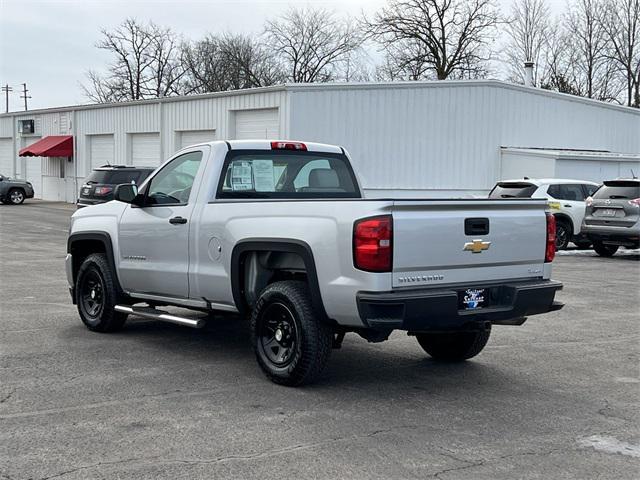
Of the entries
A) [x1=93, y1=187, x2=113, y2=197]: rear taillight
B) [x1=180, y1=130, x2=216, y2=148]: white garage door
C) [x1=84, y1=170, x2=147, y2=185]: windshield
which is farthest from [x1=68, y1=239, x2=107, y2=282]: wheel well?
[x1=180, y1=130, x2=216, y2=148]: white garage door

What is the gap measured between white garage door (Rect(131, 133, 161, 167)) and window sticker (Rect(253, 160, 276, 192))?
26578 mm

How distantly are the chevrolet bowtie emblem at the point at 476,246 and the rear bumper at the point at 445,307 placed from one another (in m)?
0.27

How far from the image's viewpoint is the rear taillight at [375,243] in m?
5.66

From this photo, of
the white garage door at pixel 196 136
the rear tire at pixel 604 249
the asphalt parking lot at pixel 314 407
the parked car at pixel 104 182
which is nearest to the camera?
the asphalt parking lot at pixel 314 407

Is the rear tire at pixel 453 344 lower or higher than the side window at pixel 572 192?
lower

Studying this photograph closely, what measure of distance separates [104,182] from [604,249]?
1439 cm

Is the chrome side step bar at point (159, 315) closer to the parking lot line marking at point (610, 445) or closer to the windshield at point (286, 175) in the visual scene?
the windshield at point (286, 175)

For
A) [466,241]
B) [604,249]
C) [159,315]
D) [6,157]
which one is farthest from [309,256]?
[6,157]

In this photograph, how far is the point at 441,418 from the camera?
18.6ft

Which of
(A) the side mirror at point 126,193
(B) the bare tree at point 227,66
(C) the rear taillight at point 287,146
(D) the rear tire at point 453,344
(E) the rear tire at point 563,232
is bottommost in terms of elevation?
(D) the rear tire at point 453,344

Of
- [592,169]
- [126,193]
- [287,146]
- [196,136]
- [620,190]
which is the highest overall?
[196,136]

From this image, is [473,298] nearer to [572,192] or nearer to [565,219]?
[565,219]

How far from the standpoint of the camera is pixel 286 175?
7680 mm

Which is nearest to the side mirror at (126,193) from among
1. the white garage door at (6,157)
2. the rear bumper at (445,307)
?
the rear bumper at (445,307)
